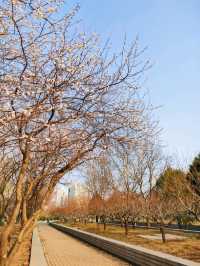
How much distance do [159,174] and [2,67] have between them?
28355mm

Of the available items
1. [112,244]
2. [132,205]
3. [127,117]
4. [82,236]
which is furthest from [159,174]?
[127,117]

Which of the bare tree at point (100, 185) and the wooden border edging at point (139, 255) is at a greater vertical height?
the bare tree at point (100, 185)

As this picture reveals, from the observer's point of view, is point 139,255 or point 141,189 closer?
point 139,255

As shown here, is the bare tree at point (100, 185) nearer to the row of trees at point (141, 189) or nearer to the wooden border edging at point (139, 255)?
the row of trees at point (141, 189)

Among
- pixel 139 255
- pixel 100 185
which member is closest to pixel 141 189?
pixel 100 185

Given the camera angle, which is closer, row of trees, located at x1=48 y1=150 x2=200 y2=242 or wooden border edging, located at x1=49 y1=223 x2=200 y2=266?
wooden border edging, located at x1=49 y1=223 x2=200 y2=266

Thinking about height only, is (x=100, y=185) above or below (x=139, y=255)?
above

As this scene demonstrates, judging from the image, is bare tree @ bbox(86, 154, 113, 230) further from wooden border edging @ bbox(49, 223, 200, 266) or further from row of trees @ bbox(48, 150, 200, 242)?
wooden border edging @ bbox(49, 223, 200, 266)

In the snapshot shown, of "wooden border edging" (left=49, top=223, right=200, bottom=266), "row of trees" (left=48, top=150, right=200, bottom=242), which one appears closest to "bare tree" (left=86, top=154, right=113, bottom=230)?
"row of trees" (left=48, top=150, right=200, bottom=242)

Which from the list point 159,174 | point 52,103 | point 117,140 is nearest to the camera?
point 52,103

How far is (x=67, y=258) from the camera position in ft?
46.2

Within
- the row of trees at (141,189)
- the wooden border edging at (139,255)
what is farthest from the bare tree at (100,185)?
the wooden border edging at (139,255)

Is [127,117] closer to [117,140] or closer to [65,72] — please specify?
[117,140]

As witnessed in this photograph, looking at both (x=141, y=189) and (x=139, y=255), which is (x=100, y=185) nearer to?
(x=141, y=189)
